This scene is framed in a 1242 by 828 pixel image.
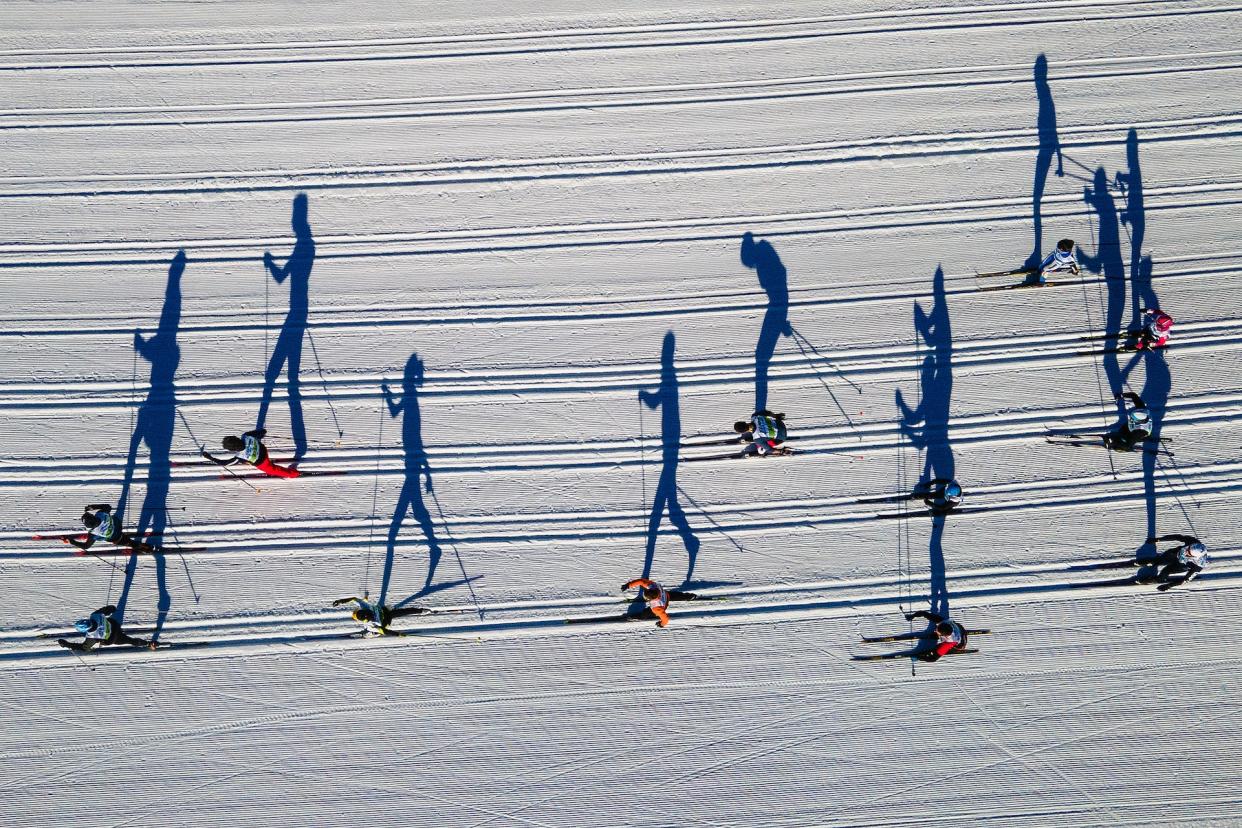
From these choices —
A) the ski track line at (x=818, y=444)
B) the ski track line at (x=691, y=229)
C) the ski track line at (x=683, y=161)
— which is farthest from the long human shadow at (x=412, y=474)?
the ski track line at (x=683, y=161)

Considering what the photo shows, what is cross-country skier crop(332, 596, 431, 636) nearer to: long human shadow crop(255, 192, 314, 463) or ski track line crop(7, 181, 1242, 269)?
long human shadow crop(255, 192, 314, 463)

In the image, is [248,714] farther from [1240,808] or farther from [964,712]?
[1240,808]

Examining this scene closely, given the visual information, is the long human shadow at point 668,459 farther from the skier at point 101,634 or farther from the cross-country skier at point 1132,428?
the skier at point 101,634

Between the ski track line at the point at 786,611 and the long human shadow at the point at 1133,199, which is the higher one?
the long human shadow at the point at 1133,199

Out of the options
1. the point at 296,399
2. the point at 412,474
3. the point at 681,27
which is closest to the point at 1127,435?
the point at 681,27

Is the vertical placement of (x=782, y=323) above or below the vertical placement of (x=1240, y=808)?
above

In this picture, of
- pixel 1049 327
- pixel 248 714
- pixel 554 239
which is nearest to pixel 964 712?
pixel 1049 327
